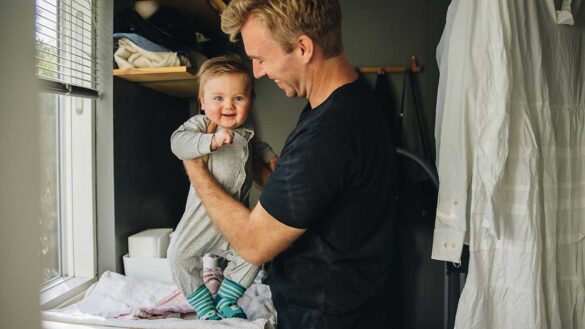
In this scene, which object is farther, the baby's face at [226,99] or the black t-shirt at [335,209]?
the baby's face at [226,99]

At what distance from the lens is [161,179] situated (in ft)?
5.07

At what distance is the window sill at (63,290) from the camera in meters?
1.14

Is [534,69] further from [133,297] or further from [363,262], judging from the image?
[133,297]

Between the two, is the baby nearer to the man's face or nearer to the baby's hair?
the baby's hair

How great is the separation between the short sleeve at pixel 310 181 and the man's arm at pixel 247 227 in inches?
1.2

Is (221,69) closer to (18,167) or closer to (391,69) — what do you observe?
(18,167)

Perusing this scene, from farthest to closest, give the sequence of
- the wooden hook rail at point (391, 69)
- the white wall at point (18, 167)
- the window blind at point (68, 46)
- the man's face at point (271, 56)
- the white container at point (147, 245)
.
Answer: the wooden hook rail at point (391, 69) < the white container at point (147, 245) < the window blind at point (68, 46) < the man's face at point (271, 56) < the white wall at point (18, 167)

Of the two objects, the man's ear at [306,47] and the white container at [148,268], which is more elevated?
the man's ear at [306,47]

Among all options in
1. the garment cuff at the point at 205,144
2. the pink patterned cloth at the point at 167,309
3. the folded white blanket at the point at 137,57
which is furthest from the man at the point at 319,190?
the folded white blanket at the point at 137,57

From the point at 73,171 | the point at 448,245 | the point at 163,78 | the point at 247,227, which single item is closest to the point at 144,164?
the point at 73,171

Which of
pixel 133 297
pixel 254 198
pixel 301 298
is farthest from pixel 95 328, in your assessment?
pixel 254 198

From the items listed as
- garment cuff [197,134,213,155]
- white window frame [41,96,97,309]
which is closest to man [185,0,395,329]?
garment cuff [197,134,213,155]

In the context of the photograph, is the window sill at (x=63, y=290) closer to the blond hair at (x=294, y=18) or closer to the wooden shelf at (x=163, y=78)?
the wooden shelf at (x=163, y=78)

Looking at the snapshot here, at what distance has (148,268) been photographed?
52.9 inches
